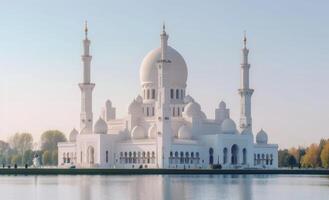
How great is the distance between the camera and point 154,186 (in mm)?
43469

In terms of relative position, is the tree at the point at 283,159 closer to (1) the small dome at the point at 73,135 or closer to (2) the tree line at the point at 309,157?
(2) the tree line at the point at 309,157

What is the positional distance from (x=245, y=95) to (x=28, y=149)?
4698cm

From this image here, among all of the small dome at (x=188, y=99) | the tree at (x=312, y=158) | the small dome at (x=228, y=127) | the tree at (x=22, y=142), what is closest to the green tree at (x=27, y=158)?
the tree at (x=22, y=142)

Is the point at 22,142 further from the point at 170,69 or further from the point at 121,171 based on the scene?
the point at 121,171

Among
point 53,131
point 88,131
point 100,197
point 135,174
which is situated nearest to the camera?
point 100,197

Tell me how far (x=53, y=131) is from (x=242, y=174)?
51.8 m

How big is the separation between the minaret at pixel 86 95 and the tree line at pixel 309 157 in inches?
894

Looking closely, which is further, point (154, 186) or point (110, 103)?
point (110, 103)

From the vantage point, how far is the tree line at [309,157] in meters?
80.7

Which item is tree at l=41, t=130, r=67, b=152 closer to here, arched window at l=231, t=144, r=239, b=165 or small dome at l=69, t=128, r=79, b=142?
small dome at l=69, t=128, r=79, b=142

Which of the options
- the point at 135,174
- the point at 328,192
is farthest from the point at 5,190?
the point at 135,174

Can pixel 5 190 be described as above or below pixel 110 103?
below

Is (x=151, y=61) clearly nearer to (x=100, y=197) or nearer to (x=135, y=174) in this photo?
(x=135, y=174)

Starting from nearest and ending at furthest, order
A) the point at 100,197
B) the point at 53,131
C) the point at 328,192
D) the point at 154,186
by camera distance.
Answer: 1. the point at 100,197
2. the point at 328,192
3. the point at 154,186
4. the point at 53,131
